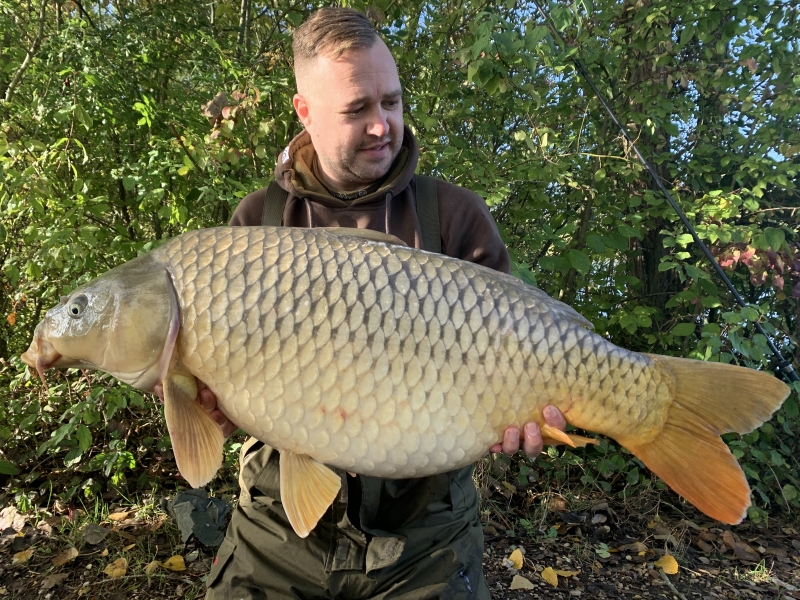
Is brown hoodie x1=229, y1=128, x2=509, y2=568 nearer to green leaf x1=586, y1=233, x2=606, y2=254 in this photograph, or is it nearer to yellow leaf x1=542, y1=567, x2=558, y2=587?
yellow leaf x1=542, y1=567, x2=558, y2=587

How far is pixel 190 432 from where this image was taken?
1.03 m

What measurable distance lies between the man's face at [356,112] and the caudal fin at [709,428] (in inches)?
29.4

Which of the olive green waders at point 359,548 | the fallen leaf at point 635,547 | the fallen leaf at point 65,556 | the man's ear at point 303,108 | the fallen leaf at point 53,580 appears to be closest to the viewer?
the olive green waders at point 359,548

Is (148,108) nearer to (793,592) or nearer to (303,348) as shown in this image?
(303,348)

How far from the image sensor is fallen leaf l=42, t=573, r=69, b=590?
1.83m

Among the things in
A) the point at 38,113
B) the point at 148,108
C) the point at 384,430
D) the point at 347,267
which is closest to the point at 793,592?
the point at 384,430

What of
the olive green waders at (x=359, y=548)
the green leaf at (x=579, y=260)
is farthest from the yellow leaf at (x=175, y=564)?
the green leaf at (x=579, y=260)

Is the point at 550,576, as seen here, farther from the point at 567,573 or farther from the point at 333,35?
the point at 333,35

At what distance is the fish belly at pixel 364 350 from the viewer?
0.99 metres

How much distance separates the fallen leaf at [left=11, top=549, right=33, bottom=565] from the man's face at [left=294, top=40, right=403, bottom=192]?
1668 mm

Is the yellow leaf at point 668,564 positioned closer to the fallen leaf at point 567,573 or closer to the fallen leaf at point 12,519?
Result: the fallen leaf at point 567,573

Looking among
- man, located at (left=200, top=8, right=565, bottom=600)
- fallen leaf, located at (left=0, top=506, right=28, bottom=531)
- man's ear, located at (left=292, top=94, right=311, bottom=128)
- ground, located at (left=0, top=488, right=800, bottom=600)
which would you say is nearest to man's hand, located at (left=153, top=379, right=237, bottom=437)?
man, located at (left=200, top=8, right=565, bottom=600)

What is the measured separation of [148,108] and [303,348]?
4.94ft

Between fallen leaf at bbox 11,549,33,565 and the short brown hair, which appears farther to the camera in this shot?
fallen leaf at bbox 11,549,33,565
